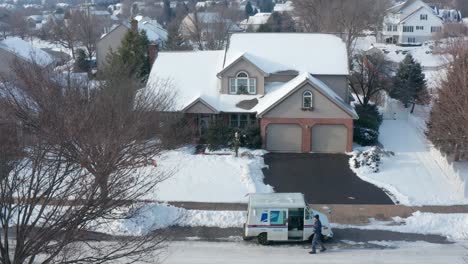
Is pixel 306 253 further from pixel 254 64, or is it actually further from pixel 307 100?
pixel 254 64

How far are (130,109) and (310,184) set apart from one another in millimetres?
8188

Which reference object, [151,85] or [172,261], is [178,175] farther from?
[172,261]

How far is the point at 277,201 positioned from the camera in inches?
803

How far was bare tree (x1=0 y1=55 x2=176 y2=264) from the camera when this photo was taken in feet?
38.3

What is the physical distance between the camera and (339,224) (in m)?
21.9

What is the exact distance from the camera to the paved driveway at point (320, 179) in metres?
25.4

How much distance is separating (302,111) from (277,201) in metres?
12.5

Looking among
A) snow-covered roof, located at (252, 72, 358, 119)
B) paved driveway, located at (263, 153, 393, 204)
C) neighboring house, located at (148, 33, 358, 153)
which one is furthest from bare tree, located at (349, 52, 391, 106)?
paved driveway, located at (263, 153, 393, 204)

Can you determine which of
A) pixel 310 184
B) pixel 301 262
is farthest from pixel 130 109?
pixel 301 262

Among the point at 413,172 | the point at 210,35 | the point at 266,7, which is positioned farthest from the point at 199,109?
the point at 266,7

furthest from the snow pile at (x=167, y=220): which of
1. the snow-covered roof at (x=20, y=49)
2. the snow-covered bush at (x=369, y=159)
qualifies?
the snow-covered roof at (x=20, y=49)

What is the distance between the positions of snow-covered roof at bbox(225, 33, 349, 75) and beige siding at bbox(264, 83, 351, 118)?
8.09ft

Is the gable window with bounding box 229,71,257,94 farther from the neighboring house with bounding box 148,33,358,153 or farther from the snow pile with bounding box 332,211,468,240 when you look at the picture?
the snow pile with bounding box 332,211,468,240

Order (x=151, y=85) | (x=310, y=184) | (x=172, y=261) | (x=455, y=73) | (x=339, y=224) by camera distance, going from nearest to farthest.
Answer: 1. (x=172, y=261)
2. (x=339, y=224)
3. (x=310, y=184)
4. (x=455, y=73)
5. (x=151, y=85)
